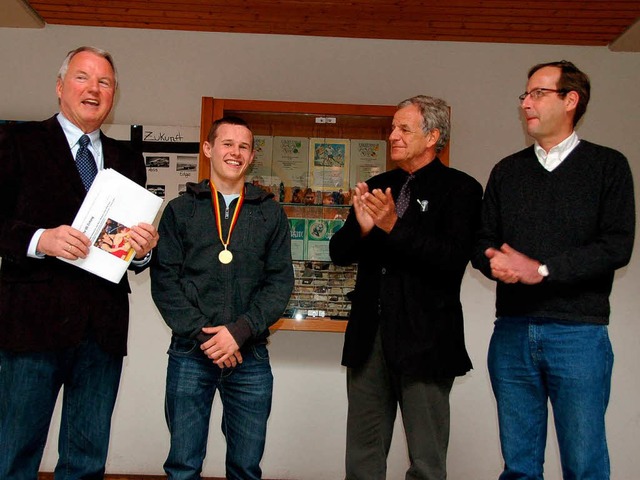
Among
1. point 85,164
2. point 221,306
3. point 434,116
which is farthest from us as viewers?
point 434,116

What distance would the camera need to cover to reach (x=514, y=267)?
6.34ft

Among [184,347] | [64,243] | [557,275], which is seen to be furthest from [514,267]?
[64,243]

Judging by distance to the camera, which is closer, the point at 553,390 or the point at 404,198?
the point at 553,390

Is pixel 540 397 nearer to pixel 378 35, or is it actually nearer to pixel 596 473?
pixel 596 473

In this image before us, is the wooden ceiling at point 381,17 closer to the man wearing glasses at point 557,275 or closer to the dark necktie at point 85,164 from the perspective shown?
the man wearing glasses at point 557,275

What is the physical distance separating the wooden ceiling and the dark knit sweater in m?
1.74

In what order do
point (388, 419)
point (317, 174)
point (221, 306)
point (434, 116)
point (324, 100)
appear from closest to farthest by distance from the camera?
point (221, 306) → point (388, 419) → point (434, 116) → point (317, 174) → point (324, 100)

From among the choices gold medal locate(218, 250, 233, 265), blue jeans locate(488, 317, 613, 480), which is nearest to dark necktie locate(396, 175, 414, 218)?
blue jeans locate(488, 317, 613, 480)

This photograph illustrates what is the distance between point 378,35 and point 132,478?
3.31 m

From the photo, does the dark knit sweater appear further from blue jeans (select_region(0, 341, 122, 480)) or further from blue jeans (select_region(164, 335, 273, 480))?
blue jeans (select_region(0, 341, 122, 480))

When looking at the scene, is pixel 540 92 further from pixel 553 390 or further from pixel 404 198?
pixel 553 390

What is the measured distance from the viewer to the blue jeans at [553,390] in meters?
1.89

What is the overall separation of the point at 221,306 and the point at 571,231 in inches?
49.4

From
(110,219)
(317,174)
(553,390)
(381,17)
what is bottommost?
(553,390)
